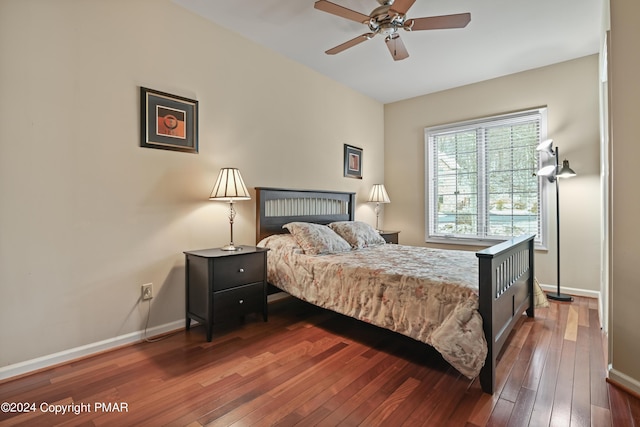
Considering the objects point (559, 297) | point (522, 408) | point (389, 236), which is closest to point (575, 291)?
point (559, 297)

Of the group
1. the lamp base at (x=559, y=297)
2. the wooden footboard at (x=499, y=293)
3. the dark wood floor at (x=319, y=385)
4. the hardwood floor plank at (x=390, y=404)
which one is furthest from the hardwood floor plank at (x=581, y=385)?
the lamp base at (x=559, y=297)

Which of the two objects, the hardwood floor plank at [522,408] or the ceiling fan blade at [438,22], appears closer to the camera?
the hardwood floor plank at [522,408]

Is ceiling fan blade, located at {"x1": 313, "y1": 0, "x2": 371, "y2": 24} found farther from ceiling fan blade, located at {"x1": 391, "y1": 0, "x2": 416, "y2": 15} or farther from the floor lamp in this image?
the floor lamp

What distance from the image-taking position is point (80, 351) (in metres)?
2.15

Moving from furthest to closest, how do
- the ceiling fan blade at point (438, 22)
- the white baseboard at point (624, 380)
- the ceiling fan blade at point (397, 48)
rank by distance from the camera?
1. the ceiling fan blade at point (397, 48)
2. the ceiling fan blade at point (438, 22)
3. the white baseboard at point (624, 380)

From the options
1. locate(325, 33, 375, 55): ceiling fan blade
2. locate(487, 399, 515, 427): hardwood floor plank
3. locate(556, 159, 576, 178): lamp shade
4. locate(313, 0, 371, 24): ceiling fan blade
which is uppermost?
locate(313, 0, 371, 24): ceiling fan blade

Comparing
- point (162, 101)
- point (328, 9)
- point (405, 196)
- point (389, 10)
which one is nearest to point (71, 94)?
Result: point (162, 101)

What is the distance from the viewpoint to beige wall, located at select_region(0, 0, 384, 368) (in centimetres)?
193

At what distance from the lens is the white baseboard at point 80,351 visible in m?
1.91

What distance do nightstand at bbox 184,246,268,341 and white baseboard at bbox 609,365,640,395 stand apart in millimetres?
2354

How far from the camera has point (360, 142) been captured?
466 cm

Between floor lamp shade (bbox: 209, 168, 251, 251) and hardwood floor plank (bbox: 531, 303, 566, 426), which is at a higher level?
floor lamp shade (bbox: 209, 168, 251, 251)

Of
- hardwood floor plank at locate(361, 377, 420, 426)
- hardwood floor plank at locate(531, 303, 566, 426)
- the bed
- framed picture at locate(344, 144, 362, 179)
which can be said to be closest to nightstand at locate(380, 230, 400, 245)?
the bed

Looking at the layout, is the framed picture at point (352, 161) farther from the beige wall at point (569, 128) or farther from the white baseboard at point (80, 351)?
the white baseboard at point (80, 351)
